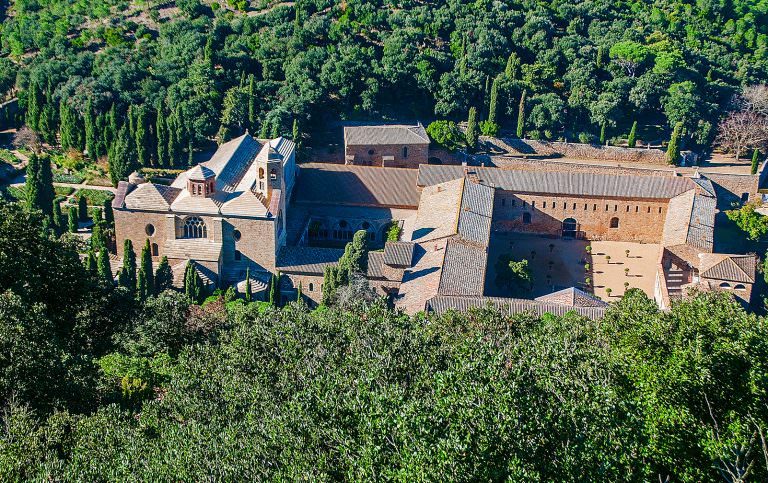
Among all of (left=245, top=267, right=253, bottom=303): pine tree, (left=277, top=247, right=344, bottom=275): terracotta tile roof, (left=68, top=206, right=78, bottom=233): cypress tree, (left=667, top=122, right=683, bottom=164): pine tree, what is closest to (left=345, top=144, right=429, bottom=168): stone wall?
(left=277, top=247, right=344, bottom=275): terracotta tile roof

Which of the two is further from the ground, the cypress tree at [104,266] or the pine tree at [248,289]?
the cypress tree at [104,266]

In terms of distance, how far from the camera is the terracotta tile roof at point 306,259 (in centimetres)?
5466

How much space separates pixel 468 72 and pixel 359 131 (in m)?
14.7

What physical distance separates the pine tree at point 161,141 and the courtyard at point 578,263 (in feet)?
81.1

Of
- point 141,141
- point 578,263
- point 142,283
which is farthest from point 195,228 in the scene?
point 578,263

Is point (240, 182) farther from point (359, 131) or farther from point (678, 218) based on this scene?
point (678, 218)

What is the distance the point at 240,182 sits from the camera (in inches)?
2324

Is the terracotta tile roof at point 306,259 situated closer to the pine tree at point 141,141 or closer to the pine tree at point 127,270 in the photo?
the pine tree at point 127,270

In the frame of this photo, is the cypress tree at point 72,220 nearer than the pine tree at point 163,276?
No


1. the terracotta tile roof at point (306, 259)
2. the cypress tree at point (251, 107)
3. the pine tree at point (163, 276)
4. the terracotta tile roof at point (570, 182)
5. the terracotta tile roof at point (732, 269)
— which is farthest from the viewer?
the cypress tree at point (251, 107)

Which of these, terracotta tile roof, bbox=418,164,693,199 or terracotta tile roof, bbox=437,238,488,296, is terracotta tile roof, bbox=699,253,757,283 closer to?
terracotta tile roof, bbox=418,164,693,199

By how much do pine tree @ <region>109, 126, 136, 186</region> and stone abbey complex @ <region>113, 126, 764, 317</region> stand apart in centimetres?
617

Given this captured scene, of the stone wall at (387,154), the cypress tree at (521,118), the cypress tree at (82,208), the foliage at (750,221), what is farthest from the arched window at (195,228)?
the foliage at (750,221)

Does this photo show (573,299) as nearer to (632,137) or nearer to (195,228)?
(195,228)
